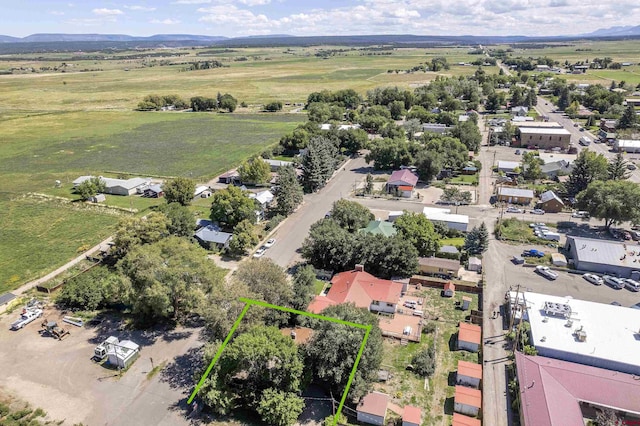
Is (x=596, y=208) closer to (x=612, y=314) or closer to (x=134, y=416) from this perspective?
(x=612, y=314)

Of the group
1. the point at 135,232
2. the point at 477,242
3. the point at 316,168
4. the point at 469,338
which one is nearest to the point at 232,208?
the point at 135,232

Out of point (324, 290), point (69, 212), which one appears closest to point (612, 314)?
point (324, 290)

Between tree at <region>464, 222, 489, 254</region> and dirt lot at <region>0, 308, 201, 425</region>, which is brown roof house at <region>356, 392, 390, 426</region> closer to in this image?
dirt lot at <region>0, 308, 201, 425</region>

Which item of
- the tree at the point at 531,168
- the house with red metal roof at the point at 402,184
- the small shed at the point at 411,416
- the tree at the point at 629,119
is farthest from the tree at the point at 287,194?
the tree at the point at 629,119

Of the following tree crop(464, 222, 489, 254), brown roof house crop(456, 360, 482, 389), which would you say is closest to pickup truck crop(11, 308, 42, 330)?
brown roof house crop(456, 360, 482, 389)

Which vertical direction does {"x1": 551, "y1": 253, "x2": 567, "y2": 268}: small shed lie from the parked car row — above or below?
above

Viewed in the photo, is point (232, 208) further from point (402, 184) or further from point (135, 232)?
point (402, 184)
